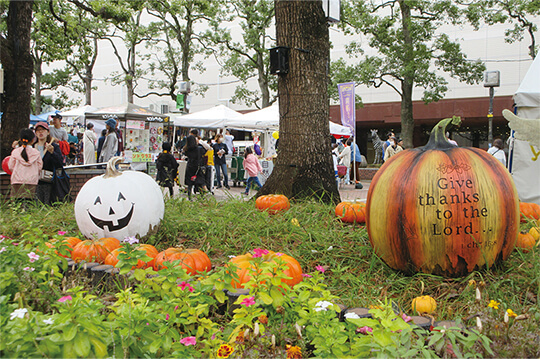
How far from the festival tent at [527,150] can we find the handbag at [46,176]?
26.4ft

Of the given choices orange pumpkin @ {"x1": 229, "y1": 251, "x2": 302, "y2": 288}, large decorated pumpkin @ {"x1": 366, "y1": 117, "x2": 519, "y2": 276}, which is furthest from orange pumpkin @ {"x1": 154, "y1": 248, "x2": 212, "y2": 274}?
large decorated pumpkin @ {"x1": 366, "y1": 117, "x2": 519, "y2": 276}

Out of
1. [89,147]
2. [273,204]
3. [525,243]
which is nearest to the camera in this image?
[525,243]

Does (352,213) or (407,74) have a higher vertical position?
(407,74)

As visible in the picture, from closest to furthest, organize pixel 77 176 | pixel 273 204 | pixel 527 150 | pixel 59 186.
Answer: pixel 273 204 < pixel 59 186 < pixel 527 150 < pixel 77 176

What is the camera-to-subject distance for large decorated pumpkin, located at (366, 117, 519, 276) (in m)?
3.24

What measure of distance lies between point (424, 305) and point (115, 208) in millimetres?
2949

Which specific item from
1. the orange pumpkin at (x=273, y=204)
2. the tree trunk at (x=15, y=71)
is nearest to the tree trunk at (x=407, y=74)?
the tree trunk at (x=15, y=71)

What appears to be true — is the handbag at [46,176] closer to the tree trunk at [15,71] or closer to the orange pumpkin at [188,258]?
the tree trunk at [15,71]

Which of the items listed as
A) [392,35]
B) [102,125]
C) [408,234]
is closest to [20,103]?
[408,234]

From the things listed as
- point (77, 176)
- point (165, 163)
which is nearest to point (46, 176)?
point (77, 176)

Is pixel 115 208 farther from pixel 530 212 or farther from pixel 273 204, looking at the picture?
pixel 530 212

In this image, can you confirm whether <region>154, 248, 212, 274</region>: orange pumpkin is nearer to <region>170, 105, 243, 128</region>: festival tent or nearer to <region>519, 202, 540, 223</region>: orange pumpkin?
<region>519, 202, 540, 223</region>: orange pumpkin

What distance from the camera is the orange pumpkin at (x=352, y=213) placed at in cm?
486

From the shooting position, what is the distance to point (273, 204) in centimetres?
545
